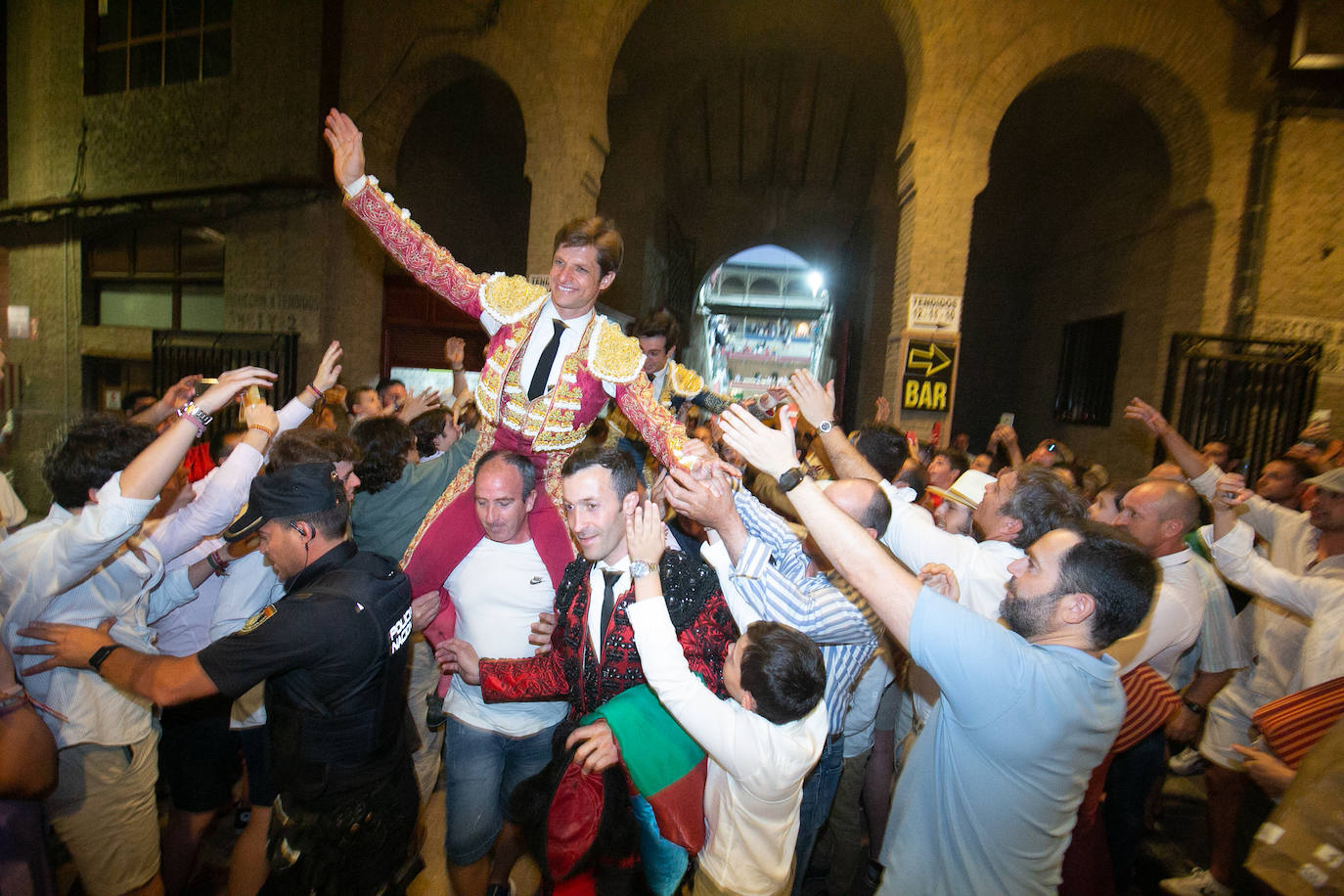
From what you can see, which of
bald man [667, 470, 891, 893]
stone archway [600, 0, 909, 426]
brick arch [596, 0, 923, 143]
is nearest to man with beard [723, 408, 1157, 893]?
bald man [667, 470, 891, 893]

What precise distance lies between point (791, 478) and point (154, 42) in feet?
40.3

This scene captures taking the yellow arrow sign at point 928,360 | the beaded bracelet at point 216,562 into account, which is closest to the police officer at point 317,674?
the beaded bracelet at point 216,562

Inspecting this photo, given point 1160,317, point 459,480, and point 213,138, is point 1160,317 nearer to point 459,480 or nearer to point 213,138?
point 459,480

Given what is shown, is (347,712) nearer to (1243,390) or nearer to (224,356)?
(224,356)

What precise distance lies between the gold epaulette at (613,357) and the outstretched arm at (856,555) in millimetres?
969

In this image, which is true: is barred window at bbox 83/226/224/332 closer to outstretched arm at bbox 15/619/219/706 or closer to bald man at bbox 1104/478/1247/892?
outstretched arm at bbox 15/619/219/706

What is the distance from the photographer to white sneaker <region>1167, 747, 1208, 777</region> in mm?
4262

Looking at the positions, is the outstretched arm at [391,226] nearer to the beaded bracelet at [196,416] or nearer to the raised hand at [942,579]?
the beaded bracelet at [196,416]

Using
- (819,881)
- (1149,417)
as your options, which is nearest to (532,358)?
(819,881)

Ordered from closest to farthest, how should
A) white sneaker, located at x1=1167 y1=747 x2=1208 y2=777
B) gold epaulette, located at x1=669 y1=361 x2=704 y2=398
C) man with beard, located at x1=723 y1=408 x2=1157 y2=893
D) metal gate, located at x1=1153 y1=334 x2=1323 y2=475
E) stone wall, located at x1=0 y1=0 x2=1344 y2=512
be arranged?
man with beard, located at x1=723 y1=408 x2=1157 y2=893 → gold epaulette, located at x1=669 y1=361 x2=704 y2=398 → white sneaker, located at x1=1167 y1=747 x2=1208 y2=777 → metal gate, located at x1=1153 y1=334 x2=1323 y2=475 → stone wall, located at x1=0 y1=0 x2=1344 y2=512

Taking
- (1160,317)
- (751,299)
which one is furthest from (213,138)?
(751,299)

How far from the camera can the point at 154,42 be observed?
9062 mm

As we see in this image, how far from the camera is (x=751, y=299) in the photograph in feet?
98.5

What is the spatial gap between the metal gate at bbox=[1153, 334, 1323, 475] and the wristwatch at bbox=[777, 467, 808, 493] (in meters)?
7.08
